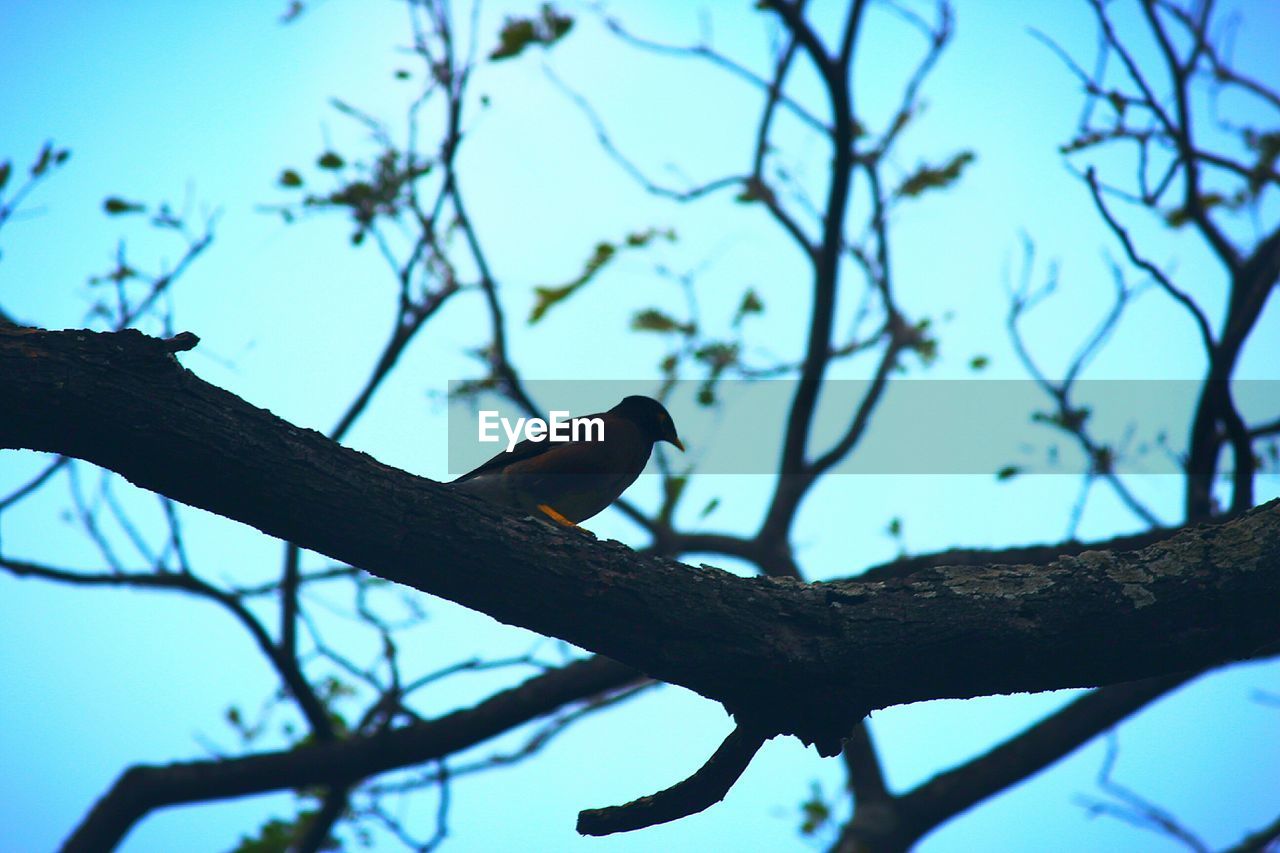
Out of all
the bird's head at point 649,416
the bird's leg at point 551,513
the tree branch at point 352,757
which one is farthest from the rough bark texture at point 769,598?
the bird's head at point 649,416

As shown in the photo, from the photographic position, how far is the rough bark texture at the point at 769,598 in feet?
9.59

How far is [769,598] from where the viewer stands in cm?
321

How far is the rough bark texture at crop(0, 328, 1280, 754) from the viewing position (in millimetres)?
2922

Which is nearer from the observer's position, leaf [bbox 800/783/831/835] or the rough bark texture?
the rough bark texture

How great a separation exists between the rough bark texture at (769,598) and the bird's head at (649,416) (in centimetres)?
319

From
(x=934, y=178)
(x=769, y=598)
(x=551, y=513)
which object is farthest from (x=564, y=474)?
(x=934, y=178)

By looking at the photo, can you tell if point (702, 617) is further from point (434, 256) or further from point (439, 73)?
point (439, 73)

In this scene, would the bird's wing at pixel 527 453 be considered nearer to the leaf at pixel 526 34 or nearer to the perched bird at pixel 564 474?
the perched bird at pixel 564 474

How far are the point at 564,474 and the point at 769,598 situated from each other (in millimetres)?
2205

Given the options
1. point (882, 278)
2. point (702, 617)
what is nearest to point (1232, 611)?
point (702, 617)

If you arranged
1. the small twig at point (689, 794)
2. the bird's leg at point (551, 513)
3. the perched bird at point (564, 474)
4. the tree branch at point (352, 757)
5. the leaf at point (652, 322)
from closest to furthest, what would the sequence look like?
the small twig at point (689, 794), the bird's leg at point (551, 513), the perched bird at point (564, 474), the tree branch at point (352, 757), the leaf at point (652, 322)

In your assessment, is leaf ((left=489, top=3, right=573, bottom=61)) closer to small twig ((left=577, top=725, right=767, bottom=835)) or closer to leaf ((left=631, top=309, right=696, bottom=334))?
leaf ((left=631, top=309, right=696, bottom=334))

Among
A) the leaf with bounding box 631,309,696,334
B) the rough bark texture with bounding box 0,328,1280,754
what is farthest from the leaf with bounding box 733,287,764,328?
the rough bark texture with bounding box 0,328,1280,754

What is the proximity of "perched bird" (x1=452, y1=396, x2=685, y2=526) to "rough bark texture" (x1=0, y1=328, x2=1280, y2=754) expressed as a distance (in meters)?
1.94
